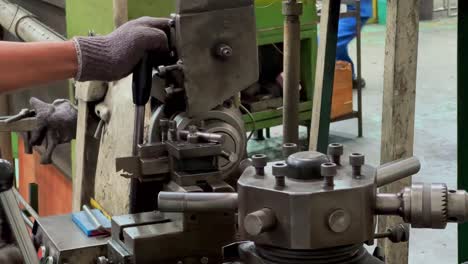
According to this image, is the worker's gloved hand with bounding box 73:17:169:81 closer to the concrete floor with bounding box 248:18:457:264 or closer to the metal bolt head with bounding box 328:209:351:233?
the metal bolt head with bounding box 328:209:351:233

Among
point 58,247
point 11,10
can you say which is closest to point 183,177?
point 58,247

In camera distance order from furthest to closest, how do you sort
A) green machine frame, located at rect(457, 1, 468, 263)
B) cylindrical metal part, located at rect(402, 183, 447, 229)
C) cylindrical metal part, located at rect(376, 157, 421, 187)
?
green machine frame, located at rect(457, 1, 468, 263) < cylindrical metal part, located at rect(376, 157, 421, 187) < cylindrical metal part, located at rect(402, 183, 447, 229)

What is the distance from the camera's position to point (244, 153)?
1378 mm

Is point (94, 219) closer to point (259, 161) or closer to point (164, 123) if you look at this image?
point (164, 123)

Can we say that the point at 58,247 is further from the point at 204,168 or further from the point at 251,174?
the point at 251,174

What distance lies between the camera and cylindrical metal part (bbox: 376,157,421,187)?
85 cm

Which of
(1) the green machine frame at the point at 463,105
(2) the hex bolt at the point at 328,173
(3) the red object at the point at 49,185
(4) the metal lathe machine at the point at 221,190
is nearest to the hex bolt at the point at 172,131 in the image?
(4) the metal lathe machine at the point at 221,190

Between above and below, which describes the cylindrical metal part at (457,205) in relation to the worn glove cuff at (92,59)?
below

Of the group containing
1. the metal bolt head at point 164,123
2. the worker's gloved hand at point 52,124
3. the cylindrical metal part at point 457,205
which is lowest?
the worker's gloved hand at point 52,124

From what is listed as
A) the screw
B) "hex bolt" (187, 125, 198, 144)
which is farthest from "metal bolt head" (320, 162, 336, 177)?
the screw

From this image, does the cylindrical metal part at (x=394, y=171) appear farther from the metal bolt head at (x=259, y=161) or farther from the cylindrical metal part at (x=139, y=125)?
the cylindrical metal part at (x=139, y=125)

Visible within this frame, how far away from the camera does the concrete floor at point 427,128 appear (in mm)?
3047

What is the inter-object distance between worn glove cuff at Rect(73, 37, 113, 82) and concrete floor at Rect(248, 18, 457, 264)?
1919mm

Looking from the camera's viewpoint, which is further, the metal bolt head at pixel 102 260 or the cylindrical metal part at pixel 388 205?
the metal bolt head at pixel 102 260
